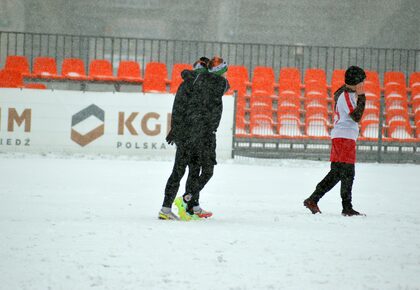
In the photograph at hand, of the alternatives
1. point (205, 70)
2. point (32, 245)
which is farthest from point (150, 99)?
point (32, 245)

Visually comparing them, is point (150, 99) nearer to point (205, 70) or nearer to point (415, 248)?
point (205, 70)

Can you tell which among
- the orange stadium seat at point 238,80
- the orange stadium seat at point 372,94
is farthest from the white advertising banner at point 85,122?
the orange stadium seat at point 372,94

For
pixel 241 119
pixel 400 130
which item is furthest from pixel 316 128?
pixel 400 130

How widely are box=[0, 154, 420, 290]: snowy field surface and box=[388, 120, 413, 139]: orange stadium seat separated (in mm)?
5580

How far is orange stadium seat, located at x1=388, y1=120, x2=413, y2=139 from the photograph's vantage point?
13.9 m

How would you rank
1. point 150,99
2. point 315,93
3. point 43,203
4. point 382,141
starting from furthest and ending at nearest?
point 315,93 < point 382,141 < point 150,99 < point 43,203

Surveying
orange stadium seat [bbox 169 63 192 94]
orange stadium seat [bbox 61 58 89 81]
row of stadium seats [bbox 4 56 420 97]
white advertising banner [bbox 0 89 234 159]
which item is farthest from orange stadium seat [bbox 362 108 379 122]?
orange stadium seat [bbox 61 58 89 81]

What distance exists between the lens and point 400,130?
13977 mm

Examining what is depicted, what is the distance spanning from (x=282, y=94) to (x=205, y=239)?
1032cm

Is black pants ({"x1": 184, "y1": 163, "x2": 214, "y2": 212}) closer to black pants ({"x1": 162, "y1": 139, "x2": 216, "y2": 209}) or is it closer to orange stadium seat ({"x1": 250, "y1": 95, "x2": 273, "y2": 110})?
black pants ({"x1": 162, "y1": 139, "x2": 216, "y2": 209})

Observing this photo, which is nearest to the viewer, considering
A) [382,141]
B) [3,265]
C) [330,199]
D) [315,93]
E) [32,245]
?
[3,265]

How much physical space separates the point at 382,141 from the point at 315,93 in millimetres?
2105

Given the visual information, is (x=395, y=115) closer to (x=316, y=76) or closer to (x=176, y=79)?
(x=316, y=76)

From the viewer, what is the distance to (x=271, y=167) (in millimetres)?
11938
